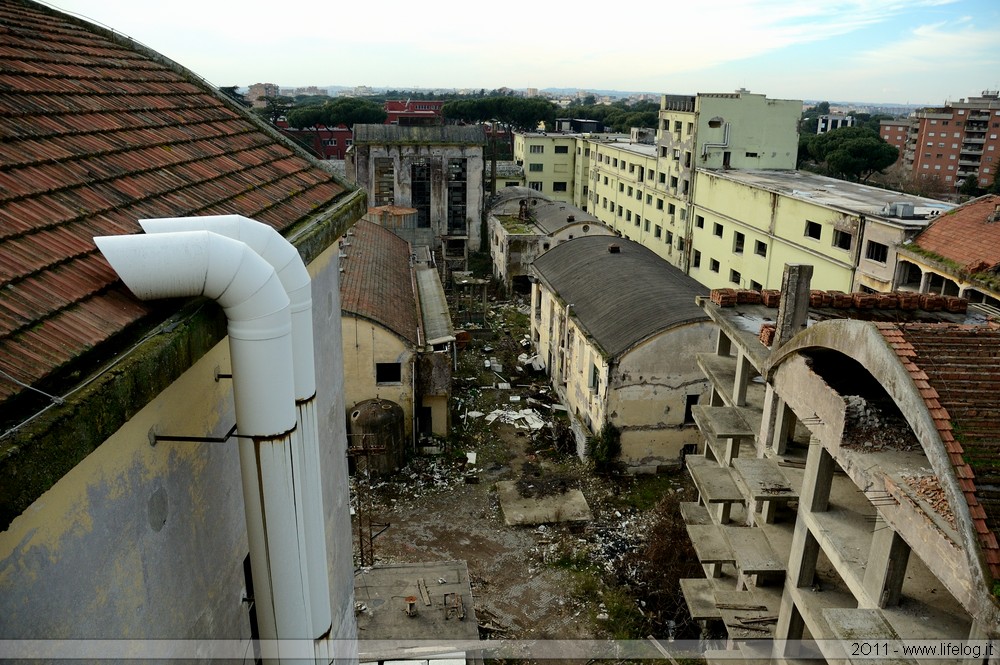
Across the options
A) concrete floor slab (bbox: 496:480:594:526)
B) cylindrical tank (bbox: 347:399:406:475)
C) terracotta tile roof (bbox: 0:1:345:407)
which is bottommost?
concrete floor slab (bbox: 496:480:594:526)

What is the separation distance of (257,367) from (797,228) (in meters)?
29.3

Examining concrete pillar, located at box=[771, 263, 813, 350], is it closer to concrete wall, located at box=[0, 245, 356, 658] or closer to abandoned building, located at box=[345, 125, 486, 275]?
concrete wall, located at box=[0, 245, 356, 658]

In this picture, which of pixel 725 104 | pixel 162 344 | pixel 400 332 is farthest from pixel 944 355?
pixel 725 104

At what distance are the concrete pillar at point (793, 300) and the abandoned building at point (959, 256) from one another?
11.7m

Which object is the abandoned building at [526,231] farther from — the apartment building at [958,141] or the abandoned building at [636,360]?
the apartment building at [958,141]

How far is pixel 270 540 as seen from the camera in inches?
208

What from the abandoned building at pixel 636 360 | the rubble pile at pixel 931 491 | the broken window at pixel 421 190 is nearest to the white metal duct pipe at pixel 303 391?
the rubble pile at pixel 931 491

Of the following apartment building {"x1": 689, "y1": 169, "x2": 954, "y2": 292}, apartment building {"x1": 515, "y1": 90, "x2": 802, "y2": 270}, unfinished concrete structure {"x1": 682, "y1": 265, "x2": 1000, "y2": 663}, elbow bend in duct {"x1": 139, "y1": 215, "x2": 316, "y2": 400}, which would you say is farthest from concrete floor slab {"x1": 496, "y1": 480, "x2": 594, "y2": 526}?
apartment building {"x1": 515, "y1": 90, "x2": 802, "y2": 270}

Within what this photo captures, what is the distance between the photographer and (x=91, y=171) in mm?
5602

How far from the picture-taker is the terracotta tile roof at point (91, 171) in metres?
4.11

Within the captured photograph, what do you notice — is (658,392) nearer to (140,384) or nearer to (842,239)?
(842,239)

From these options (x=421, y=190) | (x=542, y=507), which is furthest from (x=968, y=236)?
(x=421, y=190)

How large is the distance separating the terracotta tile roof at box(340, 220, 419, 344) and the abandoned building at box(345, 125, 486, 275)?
32.3ft

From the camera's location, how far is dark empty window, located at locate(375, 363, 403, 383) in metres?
21.5
